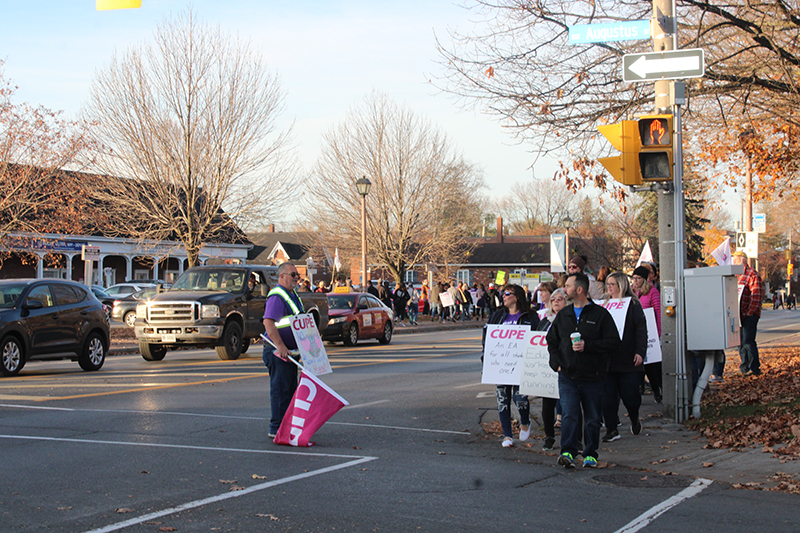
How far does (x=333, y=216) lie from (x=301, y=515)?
40.3 m

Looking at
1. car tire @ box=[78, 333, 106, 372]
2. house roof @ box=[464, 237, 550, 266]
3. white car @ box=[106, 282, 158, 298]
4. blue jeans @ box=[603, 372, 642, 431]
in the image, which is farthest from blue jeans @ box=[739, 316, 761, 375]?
house roof @ box=[464, 237, 550, 266]

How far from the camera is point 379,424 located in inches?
400

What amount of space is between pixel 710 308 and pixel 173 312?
1200cm

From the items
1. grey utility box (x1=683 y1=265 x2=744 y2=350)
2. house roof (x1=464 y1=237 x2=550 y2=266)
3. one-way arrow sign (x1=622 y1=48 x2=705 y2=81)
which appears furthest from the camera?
house roof (x1=464 y1=237 x2=550 y2=266)

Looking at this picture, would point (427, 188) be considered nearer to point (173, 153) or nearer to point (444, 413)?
point (173, 153)

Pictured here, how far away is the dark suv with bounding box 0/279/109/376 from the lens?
14.8 metres

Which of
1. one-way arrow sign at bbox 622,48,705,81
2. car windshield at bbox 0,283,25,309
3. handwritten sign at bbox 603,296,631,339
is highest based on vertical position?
one-way arrow sign at bbox 622,48,705,81

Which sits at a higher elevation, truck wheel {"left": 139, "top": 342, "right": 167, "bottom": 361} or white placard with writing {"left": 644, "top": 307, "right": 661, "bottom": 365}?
white placard with writing {"left": 644, "top": 307, "right": 661, "bottom": 365}

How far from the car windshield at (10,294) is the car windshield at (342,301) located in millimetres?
9711

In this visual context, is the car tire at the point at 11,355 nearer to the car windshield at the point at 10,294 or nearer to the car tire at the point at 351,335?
the car windshield at the point at 10,294

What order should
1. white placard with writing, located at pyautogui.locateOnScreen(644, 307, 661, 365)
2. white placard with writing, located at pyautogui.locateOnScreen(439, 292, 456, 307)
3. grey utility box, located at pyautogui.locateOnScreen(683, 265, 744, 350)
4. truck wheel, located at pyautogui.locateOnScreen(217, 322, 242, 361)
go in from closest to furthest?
grey utility box, located at pyautogui.locateOnScreen(683, 265, 744, 350)
white placard with writing, located at pyautogui.locateOnScreen(644, 307, 661, 365)
truck wheel, located at pyautogui.locateOnScreen(217, 322, 242, 361)
white placard with writing, located at pyautogui.locateOnScreen(439, 292, 456, 307)

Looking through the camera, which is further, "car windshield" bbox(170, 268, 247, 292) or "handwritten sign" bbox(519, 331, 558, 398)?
"car windshield" bbox(170, 268, 247, 292)

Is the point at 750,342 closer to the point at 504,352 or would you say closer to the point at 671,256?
A: the point at 671,256

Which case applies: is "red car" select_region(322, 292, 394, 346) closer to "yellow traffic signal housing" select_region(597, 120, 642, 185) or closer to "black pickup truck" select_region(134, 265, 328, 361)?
"black pickup truck" select_region(134, 265, 328, 361)
